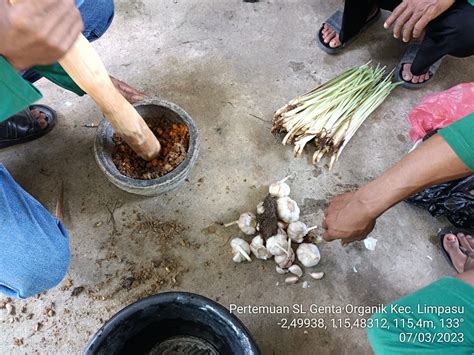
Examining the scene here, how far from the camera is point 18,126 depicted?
2.11 meters

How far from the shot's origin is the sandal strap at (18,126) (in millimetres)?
2092

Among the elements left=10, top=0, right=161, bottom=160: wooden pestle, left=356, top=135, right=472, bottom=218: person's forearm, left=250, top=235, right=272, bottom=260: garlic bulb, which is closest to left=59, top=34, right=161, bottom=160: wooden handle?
left=10, top=0, right=161, bottom=160: wooden pestle

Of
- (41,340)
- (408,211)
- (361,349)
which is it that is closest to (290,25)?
(408,211)

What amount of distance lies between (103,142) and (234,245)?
70cm

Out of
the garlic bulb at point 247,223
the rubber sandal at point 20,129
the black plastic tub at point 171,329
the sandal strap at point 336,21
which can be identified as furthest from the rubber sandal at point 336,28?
the black plastic tub at point 171,329

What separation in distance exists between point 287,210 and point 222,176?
396 mm

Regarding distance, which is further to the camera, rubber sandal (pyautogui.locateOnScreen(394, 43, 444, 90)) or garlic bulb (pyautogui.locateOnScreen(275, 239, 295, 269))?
rubber sandal (pyautogui.locateOnScreen(394, 43, 444, 90))

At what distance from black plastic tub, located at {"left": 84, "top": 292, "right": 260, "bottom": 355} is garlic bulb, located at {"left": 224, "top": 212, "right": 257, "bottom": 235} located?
50 cm

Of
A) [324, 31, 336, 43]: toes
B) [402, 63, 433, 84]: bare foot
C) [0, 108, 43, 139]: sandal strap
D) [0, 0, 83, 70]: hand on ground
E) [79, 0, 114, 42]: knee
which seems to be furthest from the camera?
[324, 31, 336, 43]: toes

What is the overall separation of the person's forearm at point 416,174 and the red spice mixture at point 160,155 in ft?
2.62

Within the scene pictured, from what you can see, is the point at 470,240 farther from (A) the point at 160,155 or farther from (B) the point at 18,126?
(B) the point at 18,126

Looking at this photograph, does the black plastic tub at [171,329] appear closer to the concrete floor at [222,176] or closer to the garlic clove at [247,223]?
the concrete floor at [222,176]

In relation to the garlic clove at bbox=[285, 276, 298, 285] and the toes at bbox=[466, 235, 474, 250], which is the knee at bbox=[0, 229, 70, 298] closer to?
the garlic clove at bbox=[285, 276, 298, 285]

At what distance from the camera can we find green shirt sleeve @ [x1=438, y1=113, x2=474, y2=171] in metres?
1.26
